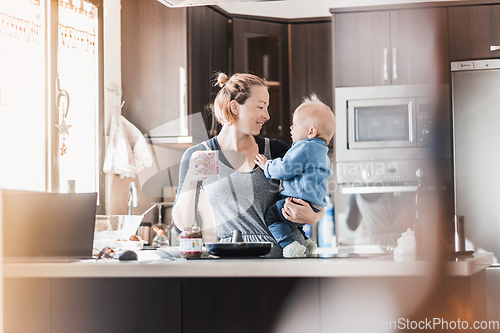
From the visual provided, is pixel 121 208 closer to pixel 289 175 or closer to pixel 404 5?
pixel 289 175

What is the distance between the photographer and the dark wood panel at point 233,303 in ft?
3.66

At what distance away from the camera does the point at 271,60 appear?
3434 mm

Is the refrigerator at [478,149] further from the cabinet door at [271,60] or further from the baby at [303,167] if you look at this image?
the baby at [303,167]

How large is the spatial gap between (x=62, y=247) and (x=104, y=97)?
168 centimetres

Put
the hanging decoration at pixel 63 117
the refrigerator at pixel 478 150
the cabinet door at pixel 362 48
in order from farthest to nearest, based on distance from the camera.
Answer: the cabinet door at pixel 362 48
the refrigerator at pixel 478 150
the hanging decoration at pixel 63 117

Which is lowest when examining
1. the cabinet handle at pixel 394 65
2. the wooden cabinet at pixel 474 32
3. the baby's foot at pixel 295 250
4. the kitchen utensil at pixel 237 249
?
the baby's foot at pixel 295 250

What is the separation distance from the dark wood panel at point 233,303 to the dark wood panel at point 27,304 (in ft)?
1.15

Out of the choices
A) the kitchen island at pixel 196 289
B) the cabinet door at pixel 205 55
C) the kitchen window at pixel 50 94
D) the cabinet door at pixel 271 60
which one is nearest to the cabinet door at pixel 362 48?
the cabinet door at pixel 271 60

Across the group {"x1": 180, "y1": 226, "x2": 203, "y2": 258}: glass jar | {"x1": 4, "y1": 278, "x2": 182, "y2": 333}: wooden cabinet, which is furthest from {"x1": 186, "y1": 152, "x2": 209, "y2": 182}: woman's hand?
{"x1": 4, "y1": 278, "x2": 182, "y2": 333}: wooden cabinet

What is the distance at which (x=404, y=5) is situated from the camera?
305cm

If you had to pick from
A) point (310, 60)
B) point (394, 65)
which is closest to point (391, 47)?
point (394, 65)

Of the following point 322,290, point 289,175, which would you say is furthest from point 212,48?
point 322,290

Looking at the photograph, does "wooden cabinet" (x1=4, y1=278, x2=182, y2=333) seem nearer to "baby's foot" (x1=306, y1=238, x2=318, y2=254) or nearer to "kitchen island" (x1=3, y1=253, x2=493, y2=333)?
"kitchen island" (x1=3, y1=253, x2=493, y2=333)

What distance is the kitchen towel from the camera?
2738 mm
